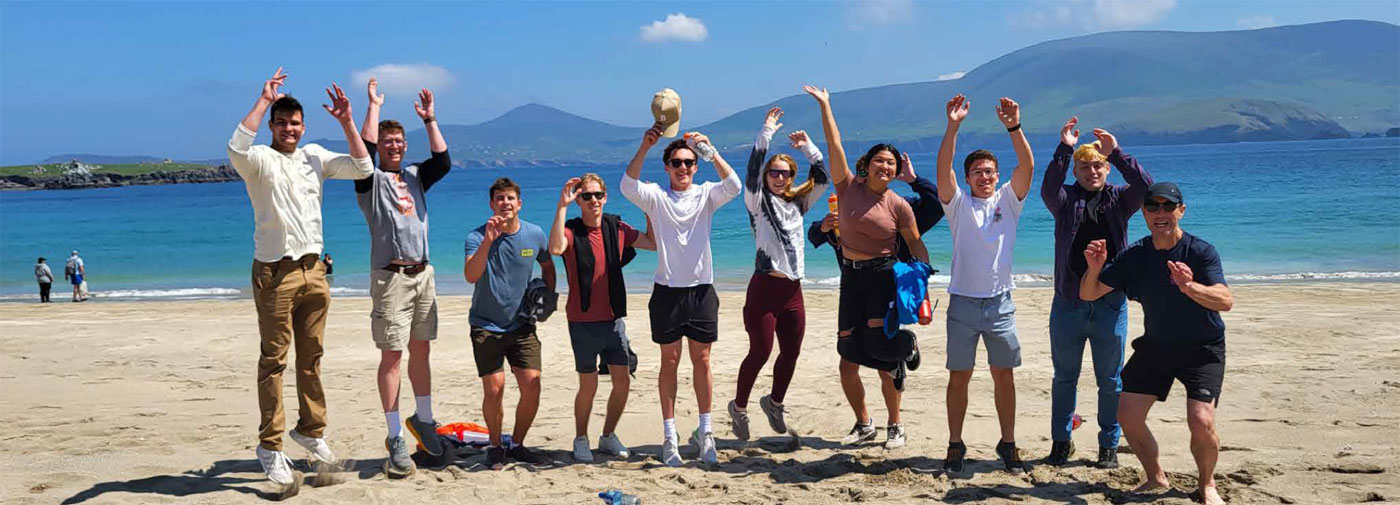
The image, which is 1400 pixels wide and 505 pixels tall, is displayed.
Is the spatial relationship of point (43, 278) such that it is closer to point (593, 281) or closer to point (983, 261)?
point (593, 281)

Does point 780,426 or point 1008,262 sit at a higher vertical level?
point 1008,262

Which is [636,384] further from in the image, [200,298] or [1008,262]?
[200,298]

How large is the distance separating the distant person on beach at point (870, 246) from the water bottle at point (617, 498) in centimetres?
172

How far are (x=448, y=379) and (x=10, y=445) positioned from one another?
3.74 meters

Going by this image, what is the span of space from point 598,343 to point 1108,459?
326 cm

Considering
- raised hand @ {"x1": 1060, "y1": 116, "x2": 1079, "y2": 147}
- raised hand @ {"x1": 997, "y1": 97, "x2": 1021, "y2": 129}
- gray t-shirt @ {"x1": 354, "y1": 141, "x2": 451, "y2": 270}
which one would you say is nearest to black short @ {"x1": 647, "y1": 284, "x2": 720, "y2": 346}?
gray t-shirt @ {"x1": 354, "y1": 141, "x2": 451, "y2": 270}

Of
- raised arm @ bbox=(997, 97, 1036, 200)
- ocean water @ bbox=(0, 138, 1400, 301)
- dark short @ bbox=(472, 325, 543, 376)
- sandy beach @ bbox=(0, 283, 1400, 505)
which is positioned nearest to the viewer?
raised arm @ bbox=(997, 97, 1036, 200)

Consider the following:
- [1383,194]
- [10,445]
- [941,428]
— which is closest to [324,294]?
[10,445]

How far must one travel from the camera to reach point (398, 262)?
20.6 ft

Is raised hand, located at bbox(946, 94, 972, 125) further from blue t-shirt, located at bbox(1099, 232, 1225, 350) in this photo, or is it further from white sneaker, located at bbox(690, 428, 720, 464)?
white sneaker, located at bbox(690, 428, 720, 464)

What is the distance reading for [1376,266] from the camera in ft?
73.6

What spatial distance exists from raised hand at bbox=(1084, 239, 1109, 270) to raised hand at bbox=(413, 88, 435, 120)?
3.99 m

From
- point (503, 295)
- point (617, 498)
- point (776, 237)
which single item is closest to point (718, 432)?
point (776, 237)

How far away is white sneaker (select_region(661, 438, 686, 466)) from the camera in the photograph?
21.9 ft
